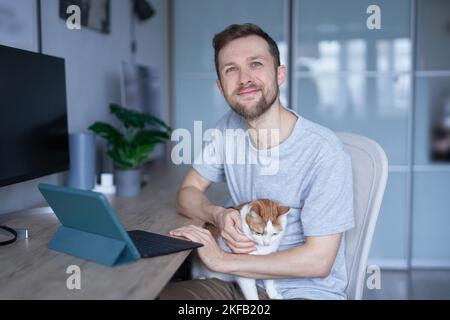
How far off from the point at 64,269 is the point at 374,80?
2693 millimetres

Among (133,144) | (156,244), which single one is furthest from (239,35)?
(133,144)

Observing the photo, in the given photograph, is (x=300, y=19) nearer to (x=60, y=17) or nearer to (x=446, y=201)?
(x=446, y=201)

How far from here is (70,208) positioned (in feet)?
3.58

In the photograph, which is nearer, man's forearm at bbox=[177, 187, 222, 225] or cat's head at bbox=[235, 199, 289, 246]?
cat's head at bbox=[235, 199, 289, 246]

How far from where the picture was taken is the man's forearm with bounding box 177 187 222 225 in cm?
144

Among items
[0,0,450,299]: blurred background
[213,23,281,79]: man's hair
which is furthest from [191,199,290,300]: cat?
[0,0,450,299]: blurred background

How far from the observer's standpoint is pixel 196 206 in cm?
150

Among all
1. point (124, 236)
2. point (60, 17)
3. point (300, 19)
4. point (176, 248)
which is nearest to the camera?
point (124, 236)

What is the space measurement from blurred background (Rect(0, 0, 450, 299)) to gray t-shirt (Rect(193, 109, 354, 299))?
1920 millimetres

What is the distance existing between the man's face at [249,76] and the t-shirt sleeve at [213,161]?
18cm

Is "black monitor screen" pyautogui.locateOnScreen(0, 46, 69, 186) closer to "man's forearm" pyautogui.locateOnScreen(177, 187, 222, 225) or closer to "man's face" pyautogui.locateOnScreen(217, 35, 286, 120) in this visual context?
"man's forearm" pyautogui.locateOnScreen(177, 187, 222, 225)

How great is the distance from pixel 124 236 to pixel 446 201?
281cm

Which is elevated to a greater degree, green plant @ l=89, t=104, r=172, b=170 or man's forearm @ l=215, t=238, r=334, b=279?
green plant @ l=89, t=104, r=172, b=170

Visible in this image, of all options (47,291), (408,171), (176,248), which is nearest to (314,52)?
(408,171)
